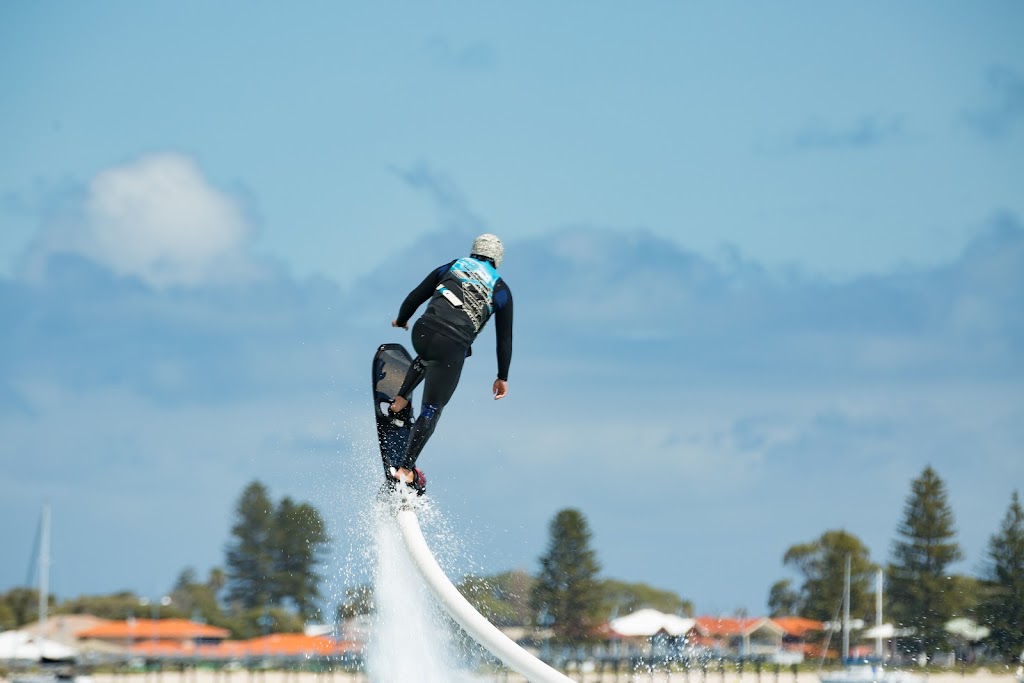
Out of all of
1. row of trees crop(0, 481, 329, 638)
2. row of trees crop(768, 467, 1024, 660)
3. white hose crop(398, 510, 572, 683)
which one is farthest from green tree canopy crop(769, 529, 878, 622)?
white hose crop(398, 510, 572, 683)

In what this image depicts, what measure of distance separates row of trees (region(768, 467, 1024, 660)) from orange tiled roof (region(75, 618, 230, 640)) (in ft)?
109

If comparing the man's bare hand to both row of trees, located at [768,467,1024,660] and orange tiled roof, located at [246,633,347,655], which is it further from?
orange tiled roof, located at [246,633,347,655]

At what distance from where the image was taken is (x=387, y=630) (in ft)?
39.8

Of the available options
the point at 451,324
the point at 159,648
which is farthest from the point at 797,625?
the point at 451,324

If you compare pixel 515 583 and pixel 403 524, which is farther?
pixel 515 583

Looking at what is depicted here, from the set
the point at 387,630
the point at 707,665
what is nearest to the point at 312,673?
the point at 707,665

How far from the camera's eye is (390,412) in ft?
37.6

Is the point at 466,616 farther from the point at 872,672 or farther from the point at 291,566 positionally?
the point at 291,566

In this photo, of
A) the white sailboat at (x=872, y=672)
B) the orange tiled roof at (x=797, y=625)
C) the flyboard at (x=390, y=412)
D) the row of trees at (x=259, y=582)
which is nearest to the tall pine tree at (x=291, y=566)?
the row of trees at (x=259, y=582)

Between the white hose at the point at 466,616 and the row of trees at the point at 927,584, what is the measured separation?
26.1 m

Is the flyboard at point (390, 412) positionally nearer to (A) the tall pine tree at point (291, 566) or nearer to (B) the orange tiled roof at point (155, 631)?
(A) the tall pine tree at point (291, 566)

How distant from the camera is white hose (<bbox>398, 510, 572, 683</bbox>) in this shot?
11000 millimetres

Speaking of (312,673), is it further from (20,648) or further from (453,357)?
(453,357)

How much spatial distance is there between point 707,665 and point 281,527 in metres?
53.3
